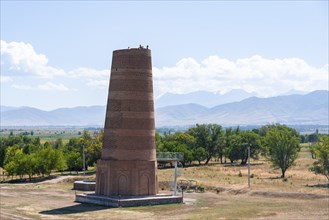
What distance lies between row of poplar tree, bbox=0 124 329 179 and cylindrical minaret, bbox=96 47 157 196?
25.9m

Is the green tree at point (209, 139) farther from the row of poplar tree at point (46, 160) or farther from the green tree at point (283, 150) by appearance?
the green tree at point (283, 150)

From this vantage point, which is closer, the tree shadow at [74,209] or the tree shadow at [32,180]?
the tree shadow at [74,209]

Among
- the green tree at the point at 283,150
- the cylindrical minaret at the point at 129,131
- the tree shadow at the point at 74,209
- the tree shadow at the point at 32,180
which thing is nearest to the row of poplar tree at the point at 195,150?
the green tree at the point at 283,150

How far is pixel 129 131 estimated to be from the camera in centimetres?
5341

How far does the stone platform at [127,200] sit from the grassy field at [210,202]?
981 mm

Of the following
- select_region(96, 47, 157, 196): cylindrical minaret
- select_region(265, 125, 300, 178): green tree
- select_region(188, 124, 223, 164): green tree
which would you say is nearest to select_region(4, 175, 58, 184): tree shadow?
select_region(96, 47, 157, 196): cylindrical minaret

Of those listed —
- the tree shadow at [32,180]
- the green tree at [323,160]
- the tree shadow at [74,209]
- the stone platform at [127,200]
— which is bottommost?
the tree shadow at [74,209]

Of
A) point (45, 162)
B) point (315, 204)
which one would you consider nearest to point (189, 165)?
point (45, 162)

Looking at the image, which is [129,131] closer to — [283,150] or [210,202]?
[210,202]

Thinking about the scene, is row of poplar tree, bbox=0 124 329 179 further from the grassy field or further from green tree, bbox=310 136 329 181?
the grassy field

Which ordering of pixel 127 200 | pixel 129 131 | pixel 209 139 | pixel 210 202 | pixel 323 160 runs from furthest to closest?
pixel 209 139
pixel 323 160
pixel 210 202
pixel 129 131
pixel 127 200

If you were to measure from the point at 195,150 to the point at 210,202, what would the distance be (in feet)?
162

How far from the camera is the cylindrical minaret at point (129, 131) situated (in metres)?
53.3

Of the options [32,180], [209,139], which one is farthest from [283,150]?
[32,180]
